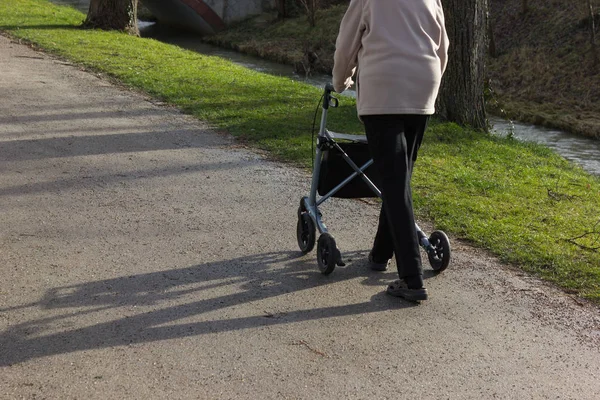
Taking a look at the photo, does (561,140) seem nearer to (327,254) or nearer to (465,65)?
(465,65)

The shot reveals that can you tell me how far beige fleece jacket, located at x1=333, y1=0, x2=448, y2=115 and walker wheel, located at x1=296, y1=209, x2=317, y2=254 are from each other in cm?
100

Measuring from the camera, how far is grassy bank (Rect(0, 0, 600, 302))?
246 inches

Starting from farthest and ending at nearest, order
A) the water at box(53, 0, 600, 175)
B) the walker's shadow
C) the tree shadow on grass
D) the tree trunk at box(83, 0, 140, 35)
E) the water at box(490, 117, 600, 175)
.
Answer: the tree trunk at box(83, 0, 140, 35) < the tree shadow on grass < the water at box(53, 0, 600, 175) < the water at box(490, 117, 600, 175) < the walker's shadow

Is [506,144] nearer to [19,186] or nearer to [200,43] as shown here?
[19,186]

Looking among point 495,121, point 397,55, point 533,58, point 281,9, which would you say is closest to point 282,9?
point 281,9

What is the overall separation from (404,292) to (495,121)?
1080 cm

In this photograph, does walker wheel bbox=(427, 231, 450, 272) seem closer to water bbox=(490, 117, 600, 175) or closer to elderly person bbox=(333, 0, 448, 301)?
elderly person bbox=(333, 0, 448, 301)

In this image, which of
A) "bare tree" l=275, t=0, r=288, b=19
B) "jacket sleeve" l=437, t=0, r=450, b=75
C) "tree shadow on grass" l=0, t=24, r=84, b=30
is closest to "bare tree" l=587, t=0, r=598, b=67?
"tree shadow on grass" l=0, t=24, r=84, b=30

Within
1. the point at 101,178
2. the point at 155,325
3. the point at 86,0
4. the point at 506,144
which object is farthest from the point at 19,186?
the point at 86,0

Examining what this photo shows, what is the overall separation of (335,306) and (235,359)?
882 mm

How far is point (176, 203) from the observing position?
696 cm

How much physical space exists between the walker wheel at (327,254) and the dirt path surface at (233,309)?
0.08 meters

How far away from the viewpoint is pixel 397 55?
4.86 metres

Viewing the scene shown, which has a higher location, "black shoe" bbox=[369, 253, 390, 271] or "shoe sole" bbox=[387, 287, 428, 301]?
"shoe sole" bbox=[387, 287, 428, 301]
